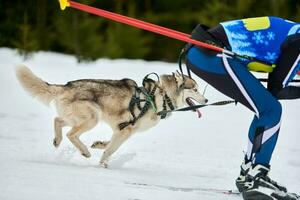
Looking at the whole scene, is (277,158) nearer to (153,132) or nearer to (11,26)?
(153,132)

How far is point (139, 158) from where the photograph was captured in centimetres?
657

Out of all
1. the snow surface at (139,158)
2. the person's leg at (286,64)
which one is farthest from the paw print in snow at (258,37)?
the snow surface at (139,158)

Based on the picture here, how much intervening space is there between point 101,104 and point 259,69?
2.35 m

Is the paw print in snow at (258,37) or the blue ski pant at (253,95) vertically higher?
the paw print in snow at (258,37)

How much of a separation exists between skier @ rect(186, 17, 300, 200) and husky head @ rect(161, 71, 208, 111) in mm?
2263

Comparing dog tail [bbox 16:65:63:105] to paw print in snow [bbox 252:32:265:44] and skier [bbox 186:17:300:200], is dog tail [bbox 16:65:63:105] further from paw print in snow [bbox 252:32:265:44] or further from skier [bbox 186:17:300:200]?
paw print in snow [bbox 252:32:265:44]

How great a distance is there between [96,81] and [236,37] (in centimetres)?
237

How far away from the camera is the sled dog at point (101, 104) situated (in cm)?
620

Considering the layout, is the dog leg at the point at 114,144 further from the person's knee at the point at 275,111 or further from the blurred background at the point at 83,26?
the blurred background at the point at 83,26

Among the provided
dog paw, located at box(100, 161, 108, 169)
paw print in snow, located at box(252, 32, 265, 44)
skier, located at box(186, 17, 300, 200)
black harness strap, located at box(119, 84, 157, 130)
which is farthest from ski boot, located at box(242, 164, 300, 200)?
black harness strap, located at box(119, 84, 157, 130)

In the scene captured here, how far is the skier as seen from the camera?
13.9 ft

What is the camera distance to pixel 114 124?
21.0 ft

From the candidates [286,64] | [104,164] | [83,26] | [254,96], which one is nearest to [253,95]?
[254,96]

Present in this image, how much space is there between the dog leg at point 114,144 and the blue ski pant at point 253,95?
207 cm
